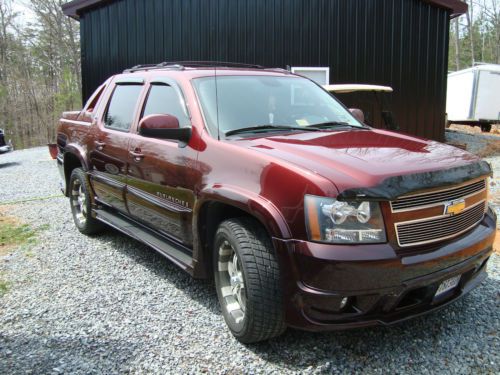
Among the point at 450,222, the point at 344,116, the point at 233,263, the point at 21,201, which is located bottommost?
the point at 21,201

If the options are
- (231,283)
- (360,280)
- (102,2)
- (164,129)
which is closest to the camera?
(360,280)

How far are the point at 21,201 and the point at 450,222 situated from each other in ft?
24.0

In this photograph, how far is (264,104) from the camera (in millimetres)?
3883

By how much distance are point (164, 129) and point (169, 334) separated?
1.47m

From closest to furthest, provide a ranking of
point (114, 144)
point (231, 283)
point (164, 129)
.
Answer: point (231, 283) < point (164, 129) < point (114, 144)

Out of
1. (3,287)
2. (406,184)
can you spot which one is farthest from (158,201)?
(406,184)

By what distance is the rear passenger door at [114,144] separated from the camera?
4527 mm

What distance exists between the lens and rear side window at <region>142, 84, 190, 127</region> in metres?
3.88

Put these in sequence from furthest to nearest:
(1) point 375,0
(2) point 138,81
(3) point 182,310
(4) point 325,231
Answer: (1) point 375,0 < (2) point 138,81 < (3) point 182,310 < (4) point 325,231

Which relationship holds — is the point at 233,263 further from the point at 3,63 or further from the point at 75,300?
the point at 3,63

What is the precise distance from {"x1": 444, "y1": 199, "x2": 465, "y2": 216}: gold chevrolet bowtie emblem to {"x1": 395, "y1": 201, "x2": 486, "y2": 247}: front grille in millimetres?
31

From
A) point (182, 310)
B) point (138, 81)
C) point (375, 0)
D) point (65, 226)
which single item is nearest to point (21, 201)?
point (65, 226)

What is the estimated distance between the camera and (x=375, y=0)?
40.8ft

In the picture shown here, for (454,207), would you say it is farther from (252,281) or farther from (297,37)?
(297,37)
